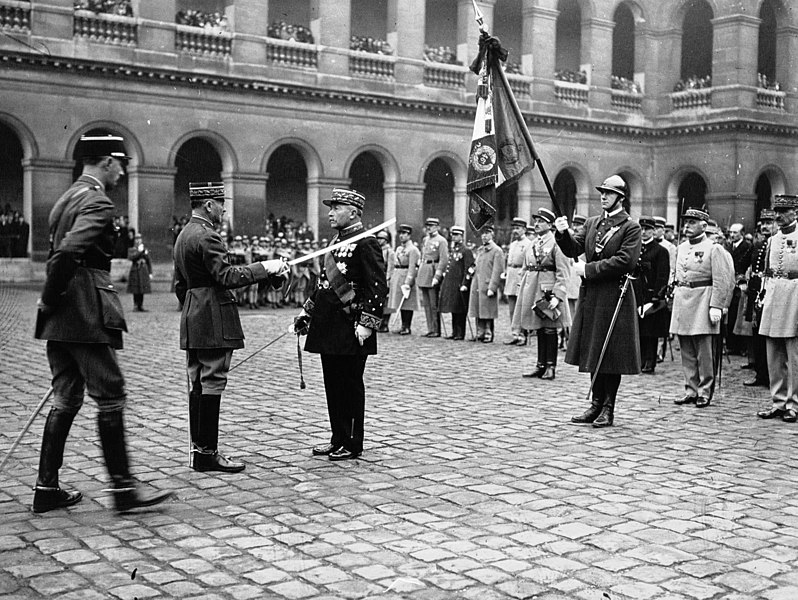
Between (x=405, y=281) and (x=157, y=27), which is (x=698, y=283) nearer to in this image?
(x=405, y=281)

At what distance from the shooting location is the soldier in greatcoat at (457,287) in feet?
53.5

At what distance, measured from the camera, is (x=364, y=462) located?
22.2 feet

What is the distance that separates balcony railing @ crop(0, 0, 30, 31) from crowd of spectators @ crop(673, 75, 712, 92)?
72.5 ft

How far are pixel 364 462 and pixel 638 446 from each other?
2.24 meters

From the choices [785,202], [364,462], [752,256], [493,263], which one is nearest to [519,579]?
[364,462]

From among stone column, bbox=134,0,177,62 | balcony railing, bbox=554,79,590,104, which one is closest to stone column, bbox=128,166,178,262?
stone column, bbox=134,0,177,62

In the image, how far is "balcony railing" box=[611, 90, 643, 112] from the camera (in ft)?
113

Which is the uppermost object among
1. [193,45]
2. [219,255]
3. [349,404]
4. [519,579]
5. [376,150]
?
[193,45]

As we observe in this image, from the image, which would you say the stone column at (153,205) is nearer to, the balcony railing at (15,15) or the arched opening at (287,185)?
the balcony railing at (15,15)

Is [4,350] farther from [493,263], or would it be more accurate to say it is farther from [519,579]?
[519,579]

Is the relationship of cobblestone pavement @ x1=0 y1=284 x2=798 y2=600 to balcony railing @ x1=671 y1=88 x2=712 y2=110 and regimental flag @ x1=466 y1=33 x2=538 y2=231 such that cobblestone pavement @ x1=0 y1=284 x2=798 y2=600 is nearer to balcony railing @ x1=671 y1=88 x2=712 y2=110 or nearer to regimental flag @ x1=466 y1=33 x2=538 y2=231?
regimental flag @ x1=466 y1=33 x2=538 y2=231

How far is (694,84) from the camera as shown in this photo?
34.0 m

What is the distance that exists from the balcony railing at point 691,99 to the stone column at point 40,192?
2123 cm

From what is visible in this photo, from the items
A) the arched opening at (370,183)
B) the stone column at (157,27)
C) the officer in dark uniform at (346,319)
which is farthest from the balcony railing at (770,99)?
the officer in dark uniform at (346,319)
